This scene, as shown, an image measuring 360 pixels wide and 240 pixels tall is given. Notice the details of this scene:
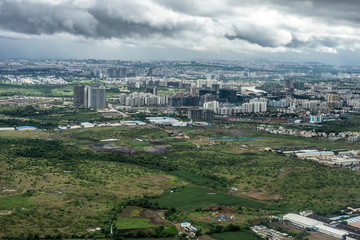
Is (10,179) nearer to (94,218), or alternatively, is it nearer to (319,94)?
(94,218)

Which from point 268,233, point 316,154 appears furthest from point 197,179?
point 316,154

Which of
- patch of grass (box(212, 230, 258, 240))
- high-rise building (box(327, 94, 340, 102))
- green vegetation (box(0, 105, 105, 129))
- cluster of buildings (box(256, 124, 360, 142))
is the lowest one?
patch of grass (box(212, 230, 258, 240))

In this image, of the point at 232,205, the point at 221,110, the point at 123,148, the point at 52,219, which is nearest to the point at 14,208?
the point at 52,219

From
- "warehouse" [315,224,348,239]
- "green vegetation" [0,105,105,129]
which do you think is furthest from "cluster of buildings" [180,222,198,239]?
"green vegetation" [0,105,105,129]

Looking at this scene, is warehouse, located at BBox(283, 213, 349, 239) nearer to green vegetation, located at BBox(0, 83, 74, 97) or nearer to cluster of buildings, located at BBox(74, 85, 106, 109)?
cluster of buildings, located at BBox(74, 85, 106, 109)

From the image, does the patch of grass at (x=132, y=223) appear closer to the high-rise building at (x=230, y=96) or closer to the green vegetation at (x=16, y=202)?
the green vegetation at (x=16, y=202)

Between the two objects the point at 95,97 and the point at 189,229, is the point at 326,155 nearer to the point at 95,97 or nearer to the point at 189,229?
the point at 189,229
